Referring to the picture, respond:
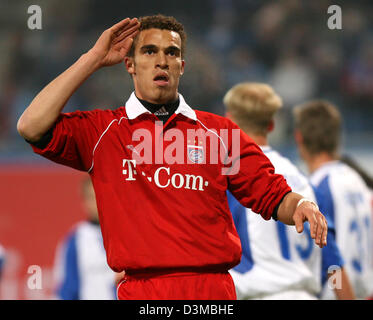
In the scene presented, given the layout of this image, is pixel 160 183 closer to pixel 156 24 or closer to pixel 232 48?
pixel 156 24

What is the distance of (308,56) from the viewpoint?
29.5 feet

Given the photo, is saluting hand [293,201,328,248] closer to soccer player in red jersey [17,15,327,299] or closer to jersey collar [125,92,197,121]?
soccer player in red jersey [17,15,327,299]

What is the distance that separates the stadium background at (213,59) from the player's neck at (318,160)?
2.25 metres

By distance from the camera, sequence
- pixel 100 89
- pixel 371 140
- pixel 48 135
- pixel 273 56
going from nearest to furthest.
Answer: pixel 48 135 → pixel 371 140 → pixel 100 89 → pixel 273 56

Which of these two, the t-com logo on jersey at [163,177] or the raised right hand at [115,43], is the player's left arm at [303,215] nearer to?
the t-com logo on jersey at [163,177]

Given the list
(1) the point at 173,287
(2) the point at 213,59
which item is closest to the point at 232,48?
(2) the point at 213,59

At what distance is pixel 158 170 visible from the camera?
8.45 ft

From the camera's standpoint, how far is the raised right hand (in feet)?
8.20

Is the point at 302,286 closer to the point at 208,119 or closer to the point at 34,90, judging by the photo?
the point at 208,119

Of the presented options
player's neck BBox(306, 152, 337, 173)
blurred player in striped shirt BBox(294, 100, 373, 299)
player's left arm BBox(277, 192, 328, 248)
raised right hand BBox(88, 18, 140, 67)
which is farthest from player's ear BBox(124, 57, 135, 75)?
player's neck BBox(306, 152, 337, 173)

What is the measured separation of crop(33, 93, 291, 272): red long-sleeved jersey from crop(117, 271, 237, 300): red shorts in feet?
0.17

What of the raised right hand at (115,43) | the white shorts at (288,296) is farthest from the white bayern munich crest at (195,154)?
the white shorts at (288,296)
